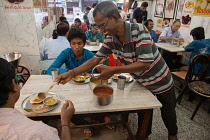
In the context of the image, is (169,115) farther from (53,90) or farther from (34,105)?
(34,105)

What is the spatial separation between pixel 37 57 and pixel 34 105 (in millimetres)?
2082

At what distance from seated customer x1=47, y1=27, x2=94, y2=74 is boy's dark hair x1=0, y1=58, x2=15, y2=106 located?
1.30 metres

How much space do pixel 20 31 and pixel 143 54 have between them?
2717mm

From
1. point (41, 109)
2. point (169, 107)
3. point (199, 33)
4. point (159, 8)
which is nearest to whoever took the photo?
point (41, 109)

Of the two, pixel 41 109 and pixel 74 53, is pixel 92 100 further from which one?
pixel 74 53

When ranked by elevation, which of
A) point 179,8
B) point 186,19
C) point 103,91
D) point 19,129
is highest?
point 179,8

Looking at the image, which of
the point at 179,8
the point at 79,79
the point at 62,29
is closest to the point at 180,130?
the point at 79,79

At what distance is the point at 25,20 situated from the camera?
9.12 ft

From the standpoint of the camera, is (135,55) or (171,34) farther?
(171,34)

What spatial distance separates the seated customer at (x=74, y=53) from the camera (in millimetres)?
2123

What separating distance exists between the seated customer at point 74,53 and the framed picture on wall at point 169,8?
5298 mm

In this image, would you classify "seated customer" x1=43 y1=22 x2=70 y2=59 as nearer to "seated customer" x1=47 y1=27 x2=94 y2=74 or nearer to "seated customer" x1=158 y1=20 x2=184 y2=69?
"seated customer" x1=47 y1=27 x2=94 y2=74

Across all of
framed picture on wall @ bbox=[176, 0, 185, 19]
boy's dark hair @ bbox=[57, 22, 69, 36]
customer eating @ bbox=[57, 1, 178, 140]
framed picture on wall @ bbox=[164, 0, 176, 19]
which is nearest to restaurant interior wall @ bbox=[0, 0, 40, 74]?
boy's dark hair @ bbox=[57, 22, 69, 36]

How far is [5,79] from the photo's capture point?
703 mm
